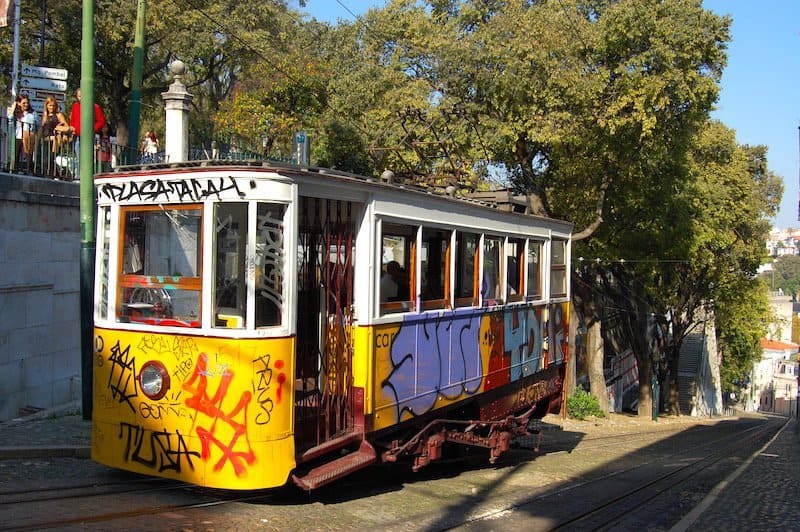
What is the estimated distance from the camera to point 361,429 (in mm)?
6711

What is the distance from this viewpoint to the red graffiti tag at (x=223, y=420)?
564 centimetres

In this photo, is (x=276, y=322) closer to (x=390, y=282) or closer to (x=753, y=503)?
(x=390, y=282)

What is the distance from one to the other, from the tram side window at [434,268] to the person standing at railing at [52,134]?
22.5ft

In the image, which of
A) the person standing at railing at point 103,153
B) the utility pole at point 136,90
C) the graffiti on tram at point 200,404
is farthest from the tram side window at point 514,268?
the person standing at railing at point 103,153

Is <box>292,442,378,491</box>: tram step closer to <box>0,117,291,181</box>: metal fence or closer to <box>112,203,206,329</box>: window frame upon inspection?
<box>112,203,206,329</box>: window frame

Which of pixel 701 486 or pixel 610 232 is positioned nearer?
pixel 701 486

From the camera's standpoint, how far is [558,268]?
38.3 ft

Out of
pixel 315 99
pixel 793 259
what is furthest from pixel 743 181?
pixel 793 259

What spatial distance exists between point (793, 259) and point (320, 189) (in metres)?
171

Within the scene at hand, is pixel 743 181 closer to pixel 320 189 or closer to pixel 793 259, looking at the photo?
pixel 320 189

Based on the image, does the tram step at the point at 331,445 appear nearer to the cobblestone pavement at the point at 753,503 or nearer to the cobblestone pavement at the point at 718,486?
the cobblestone pavement at the point at 718,486

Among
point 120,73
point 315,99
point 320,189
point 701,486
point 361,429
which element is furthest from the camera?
point 120,73

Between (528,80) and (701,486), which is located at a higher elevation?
(528,80)

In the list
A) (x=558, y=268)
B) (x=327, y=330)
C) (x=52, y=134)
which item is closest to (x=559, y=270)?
(x=558, y=268)
